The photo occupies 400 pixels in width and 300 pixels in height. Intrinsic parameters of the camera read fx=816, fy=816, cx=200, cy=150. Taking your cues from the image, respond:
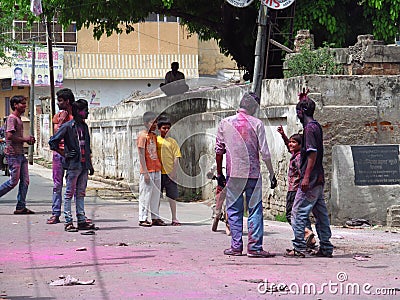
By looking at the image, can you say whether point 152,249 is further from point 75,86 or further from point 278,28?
point 75,86

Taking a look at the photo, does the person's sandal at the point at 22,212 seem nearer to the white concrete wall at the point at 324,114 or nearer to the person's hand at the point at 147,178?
the person's hand at the point at 147,178

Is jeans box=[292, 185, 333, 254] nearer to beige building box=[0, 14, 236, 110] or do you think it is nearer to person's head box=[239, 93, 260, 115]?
person's head box=[239, 93, 260, 115]

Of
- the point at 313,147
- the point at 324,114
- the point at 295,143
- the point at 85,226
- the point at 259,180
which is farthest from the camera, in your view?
the point at 324,114

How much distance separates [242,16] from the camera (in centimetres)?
2233

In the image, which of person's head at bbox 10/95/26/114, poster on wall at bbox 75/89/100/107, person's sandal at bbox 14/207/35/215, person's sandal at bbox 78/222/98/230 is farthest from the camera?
poster on wall at bbox 75/89/100/107

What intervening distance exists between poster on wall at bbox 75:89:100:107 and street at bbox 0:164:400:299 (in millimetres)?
30746

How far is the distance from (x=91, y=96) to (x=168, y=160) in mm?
31730

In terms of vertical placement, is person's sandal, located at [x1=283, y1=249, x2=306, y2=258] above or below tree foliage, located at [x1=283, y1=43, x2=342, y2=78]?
below

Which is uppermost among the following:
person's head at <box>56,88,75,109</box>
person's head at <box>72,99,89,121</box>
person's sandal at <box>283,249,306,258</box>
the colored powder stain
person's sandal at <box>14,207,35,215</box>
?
person's head at <box>56,88,75,109</box>

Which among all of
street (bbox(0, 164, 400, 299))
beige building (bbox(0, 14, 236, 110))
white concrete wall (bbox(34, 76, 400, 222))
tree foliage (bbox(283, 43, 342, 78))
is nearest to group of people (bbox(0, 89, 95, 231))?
street (bbox(0, 164, 400, 299))

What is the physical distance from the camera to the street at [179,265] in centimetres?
711

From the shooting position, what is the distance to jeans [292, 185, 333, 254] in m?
9.05

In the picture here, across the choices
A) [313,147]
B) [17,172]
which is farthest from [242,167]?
[17,172]

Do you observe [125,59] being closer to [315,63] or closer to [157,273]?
[315,63]
